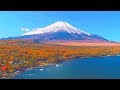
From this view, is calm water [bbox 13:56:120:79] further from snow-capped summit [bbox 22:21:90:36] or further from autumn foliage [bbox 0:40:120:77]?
snow-capped summit [bbox 22:21:90:36]

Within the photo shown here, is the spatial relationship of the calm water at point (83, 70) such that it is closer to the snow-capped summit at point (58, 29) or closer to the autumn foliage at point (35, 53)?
the autumn foliage at point (35, 53)

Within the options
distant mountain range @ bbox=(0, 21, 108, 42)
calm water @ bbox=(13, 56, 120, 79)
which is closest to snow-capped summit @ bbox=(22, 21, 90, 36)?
distant mountain range @ bbox=(0, 21, 108, 42)

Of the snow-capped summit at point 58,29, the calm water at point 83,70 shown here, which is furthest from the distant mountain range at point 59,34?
the calm water at point 83,70

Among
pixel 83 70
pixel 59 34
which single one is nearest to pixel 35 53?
pixel 59 34

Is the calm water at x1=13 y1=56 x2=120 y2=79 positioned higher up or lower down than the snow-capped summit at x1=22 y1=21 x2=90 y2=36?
lower down
